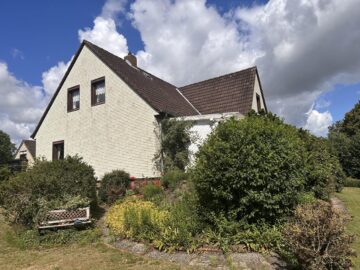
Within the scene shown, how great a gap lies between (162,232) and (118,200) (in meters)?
4.60

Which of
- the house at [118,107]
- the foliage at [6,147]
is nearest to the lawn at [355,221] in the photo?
the house at [118,107]

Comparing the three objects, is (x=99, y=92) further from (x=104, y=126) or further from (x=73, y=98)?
(x=73, y=98)

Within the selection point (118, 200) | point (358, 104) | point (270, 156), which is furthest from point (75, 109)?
point (358, 104)

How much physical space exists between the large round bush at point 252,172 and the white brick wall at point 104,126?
8.18m

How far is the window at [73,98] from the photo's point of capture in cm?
1948

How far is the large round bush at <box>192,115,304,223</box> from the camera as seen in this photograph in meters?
6.60

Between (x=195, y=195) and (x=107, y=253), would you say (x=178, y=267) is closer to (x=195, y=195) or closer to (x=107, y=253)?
(x=107, y=253)

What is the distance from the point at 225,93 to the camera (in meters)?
20.0

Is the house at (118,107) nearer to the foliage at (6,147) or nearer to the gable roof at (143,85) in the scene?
the gable roof at (143,85)

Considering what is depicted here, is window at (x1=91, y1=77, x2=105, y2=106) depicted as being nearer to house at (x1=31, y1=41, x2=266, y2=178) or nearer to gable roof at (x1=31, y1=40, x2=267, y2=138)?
house at (x1=31, y1=41, x2=266, y2=178)

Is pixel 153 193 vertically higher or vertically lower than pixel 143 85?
lower

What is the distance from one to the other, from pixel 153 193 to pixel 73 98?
11494mm

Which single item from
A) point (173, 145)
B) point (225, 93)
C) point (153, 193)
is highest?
point (225, 93)

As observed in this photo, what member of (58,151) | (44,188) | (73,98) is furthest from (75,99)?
(44,188)
